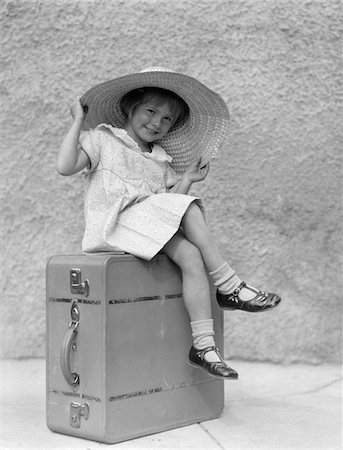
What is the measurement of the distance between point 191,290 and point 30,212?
1.25 metres

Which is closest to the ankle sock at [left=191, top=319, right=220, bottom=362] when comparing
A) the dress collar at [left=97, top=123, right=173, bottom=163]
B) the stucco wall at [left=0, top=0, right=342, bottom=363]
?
the dress collar at [left=97, top=123, right=173, bottom=163]

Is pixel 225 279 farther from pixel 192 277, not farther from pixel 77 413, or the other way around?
pixel 77 413

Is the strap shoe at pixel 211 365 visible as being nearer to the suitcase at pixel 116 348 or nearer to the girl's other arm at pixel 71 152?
the suitcase at pixel 116 348

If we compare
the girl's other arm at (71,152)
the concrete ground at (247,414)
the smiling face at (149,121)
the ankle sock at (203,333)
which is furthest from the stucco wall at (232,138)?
the ankle sock at (203,333)

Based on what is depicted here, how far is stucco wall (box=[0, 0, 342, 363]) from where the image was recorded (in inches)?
137

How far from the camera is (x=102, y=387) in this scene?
232 centimetres

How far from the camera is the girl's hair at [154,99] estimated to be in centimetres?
271

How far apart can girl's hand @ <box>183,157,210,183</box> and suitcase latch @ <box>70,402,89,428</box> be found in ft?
2.82

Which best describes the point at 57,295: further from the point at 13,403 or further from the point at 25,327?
the point at 25,327

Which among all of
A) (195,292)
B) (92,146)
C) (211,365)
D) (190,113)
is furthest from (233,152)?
(211,365)

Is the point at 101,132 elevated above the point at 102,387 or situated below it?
above

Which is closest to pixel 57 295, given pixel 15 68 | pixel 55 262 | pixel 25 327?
pixel 55 262

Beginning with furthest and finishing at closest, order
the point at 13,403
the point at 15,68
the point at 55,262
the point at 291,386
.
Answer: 1. the point at 15,68
2. the point at 291,386
3. the point at 13,403
4. the point at 55,262

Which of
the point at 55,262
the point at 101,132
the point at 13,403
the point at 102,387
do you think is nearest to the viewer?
the point at 102,387
